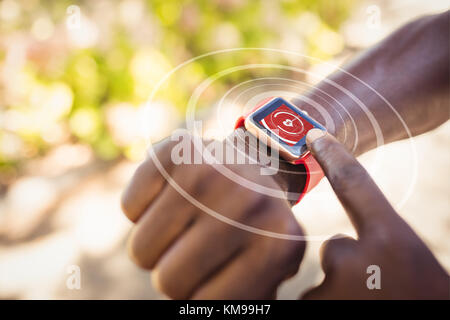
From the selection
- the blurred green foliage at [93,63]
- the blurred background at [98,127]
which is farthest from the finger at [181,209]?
the blurred green foliage at [93,63]

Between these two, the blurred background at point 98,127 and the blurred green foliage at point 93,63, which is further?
the blurred green foliage at point 93,63

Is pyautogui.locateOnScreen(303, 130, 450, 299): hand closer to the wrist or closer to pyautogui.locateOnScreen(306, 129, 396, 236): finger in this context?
pyautogui.locateOnScreen(306, 129, 396, 236): finger

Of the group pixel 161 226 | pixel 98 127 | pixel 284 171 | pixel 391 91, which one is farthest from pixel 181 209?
pixel 98 127

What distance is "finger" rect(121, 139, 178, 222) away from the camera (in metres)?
0.45

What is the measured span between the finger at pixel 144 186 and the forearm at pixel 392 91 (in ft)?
0.96

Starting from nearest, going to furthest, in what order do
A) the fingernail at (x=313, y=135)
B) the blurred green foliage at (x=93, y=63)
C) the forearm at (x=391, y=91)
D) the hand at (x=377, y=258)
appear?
the hand at (x=377, y=258) < the fingernail at (x=313, y=135) < the forearm at (x=391, y=91) < the blurred green foliage at (x=93, y=63)

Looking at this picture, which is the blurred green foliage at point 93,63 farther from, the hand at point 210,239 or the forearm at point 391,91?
the hand at point 210,239

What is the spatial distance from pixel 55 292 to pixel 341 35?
170 cm

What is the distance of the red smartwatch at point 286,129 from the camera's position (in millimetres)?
521

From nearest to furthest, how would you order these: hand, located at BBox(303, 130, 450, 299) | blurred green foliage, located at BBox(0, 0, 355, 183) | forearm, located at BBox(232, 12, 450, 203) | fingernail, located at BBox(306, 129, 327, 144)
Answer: hand, located at BBox(303, 130, 450, 299) < fingernail, located at BBox(306, 129, 327, 144) < forearm, located at BBox(232, 12, 450, 203) < blurred green foliage, located at BBox(0, 0, 355, 183)

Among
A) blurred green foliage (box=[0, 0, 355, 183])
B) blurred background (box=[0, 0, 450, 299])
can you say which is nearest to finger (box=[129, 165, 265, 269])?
blurred background (box=[0, 0, 450, 299])

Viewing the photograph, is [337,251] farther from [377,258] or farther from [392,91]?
[392,91]

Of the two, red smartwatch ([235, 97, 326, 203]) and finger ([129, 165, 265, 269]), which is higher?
red smartwatch ([235, 97, 326, 203])
